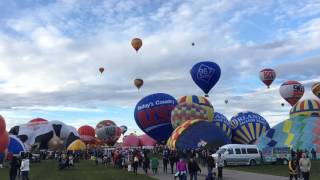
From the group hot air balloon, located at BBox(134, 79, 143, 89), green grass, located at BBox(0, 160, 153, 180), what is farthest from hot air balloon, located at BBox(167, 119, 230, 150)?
hot air balloon, located at BBox(134, 79, 143, 89)

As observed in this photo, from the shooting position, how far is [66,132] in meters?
72.5

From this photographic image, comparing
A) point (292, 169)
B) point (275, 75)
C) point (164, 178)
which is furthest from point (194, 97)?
point (292, 169)

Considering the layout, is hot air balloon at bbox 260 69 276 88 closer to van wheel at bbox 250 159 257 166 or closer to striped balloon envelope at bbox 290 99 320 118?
striped balloon envelope at bbox 290 99 320 118

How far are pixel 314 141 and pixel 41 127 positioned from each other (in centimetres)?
4175

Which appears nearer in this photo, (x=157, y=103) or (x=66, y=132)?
(x=157, y=103)

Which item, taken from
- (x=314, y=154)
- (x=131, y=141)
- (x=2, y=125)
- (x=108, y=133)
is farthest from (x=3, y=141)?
(x=131, y=141)

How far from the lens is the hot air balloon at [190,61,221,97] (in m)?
57.3

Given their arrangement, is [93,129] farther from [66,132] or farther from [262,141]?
[262,141]

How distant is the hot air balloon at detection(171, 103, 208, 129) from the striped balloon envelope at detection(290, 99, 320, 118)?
404 inches

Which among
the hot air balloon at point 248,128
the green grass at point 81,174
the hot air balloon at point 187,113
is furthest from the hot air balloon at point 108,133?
the green grass at point 81,174

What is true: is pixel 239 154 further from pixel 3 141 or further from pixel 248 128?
pixel 248 128

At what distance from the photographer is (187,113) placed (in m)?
55.1

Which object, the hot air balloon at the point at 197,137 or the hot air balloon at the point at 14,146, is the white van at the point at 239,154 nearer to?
the hot air balloon at the point at 197,137

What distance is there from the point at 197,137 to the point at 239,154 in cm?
856
